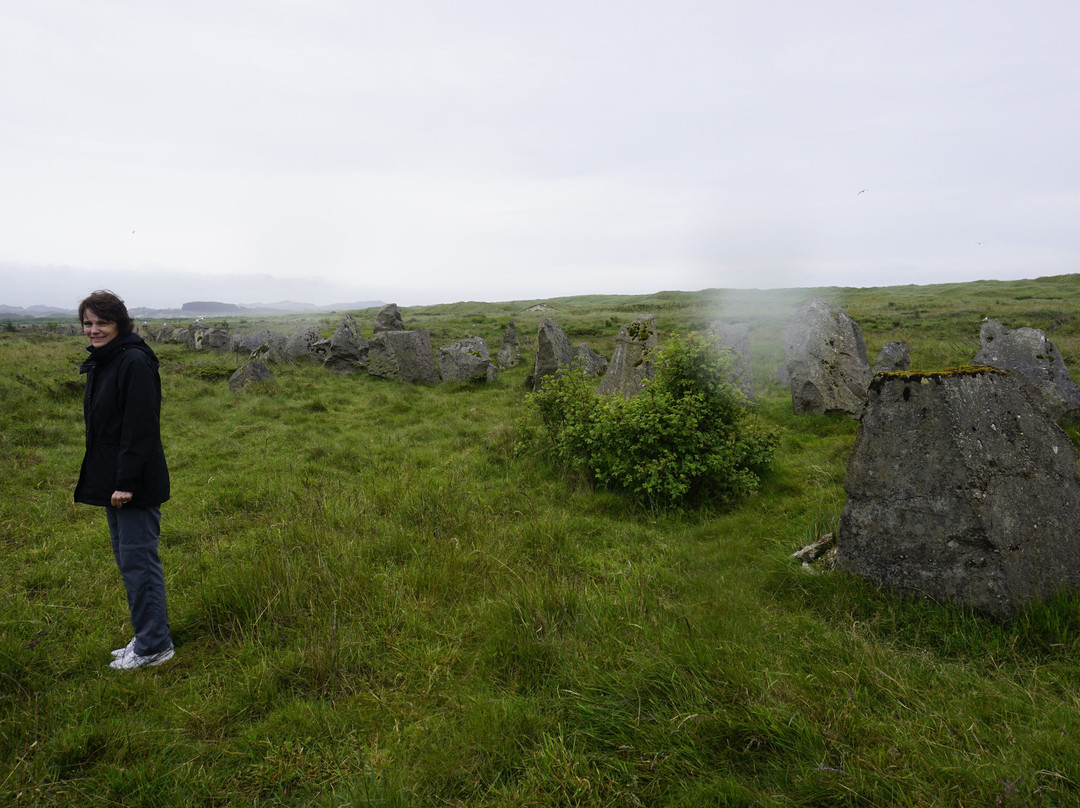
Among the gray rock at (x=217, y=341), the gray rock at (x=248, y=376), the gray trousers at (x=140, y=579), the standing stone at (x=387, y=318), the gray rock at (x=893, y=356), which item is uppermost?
the standing stone at (x=387, y=318)

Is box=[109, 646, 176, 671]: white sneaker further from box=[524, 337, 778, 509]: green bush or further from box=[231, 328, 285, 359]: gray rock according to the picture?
box=[231, 328, 285, 359]: gray rock

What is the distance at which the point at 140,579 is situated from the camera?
4121 mm

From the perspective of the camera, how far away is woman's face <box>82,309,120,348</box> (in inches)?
157

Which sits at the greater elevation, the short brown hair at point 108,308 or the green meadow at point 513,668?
the short brown hair at point 108,308

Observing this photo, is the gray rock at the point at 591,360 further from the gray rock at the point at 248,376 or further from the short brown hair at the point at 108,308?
the short brown hair at the point at 108,308

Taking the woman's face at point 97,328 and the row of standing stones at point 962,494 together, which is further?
the woman's face at point 97,328

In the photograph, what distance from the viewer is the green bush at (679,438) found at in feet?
22.5

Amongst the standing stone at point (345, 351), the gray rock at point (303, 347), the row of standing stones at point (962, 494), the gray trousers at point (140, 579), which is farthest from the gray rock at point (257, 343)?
the row of standing stones at point (962, 494)

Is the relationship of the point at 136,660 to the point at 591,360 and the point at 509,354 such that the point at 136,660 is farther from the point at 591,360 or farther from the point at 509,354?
the point at 509,354

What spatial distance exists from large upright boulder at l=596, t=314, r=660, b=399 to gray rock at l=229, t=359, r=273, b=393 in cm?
1104

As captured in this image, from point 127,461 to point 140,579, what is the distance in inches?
36.4

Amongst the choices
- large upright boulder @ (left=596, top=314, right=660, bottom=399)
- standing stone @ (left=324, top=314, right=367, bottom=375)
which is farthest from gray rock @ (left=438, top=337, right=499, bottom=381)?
large upright boulder @ (left=596, top=314, right=660, bottom=399)

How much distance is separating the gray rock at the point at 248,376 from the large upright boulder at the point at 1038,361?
1868 cm

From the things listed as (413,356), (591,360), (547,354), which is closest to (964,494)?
(547,354)
